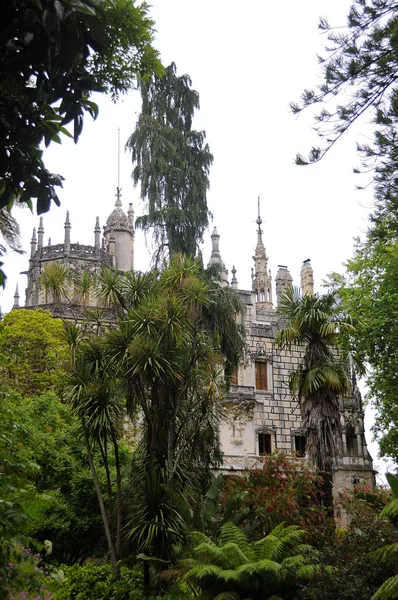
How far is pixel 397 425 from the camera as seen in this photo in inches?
970

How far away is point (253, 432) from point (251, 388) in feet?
6.36

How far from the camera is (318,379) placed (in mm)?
18703

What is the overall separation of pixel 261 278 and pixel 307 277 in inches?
116

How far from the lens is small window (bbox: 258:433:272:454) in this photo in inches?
1318

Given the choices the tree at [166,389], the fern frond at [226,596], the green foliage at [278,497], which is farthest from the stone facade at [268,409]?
the fern frond at [226,596]

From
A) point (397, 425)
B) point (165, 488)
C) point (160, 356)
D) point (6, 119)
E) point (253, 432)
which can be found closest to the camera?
point (6, 119)

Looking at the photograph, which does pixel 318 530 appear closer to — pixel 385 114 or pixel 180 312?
pixel 180 312

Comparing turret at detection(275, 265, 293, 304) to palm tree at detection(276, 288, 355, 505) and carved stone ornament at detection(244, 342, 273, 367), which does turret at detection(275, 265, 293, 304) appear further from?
palm tree at detection(276, 288, 355, 505)

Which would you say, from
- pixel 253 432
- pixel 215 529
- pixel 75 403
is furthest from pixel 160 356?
pixel 253 432

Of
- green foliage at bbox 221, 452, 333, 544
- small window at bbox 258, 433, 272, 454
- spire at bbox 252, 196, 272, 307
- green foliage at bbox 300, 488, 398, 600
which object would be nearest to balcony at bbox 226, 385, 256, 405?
small window at bbox 258, 433, 272, 454

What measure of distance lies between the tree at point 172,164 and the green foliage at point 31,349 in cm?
673

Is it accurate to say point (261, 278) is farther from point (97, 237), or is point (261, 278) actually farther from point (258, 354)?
point (97, 237)

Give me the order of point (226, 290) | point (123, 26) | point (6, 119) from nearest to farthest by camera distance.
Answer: point (6, 119) → point (123, 26) → point (226, 290)

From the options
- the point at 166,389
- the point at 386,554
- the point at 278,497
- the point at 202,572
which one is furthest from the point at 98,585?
the point at 386,554
